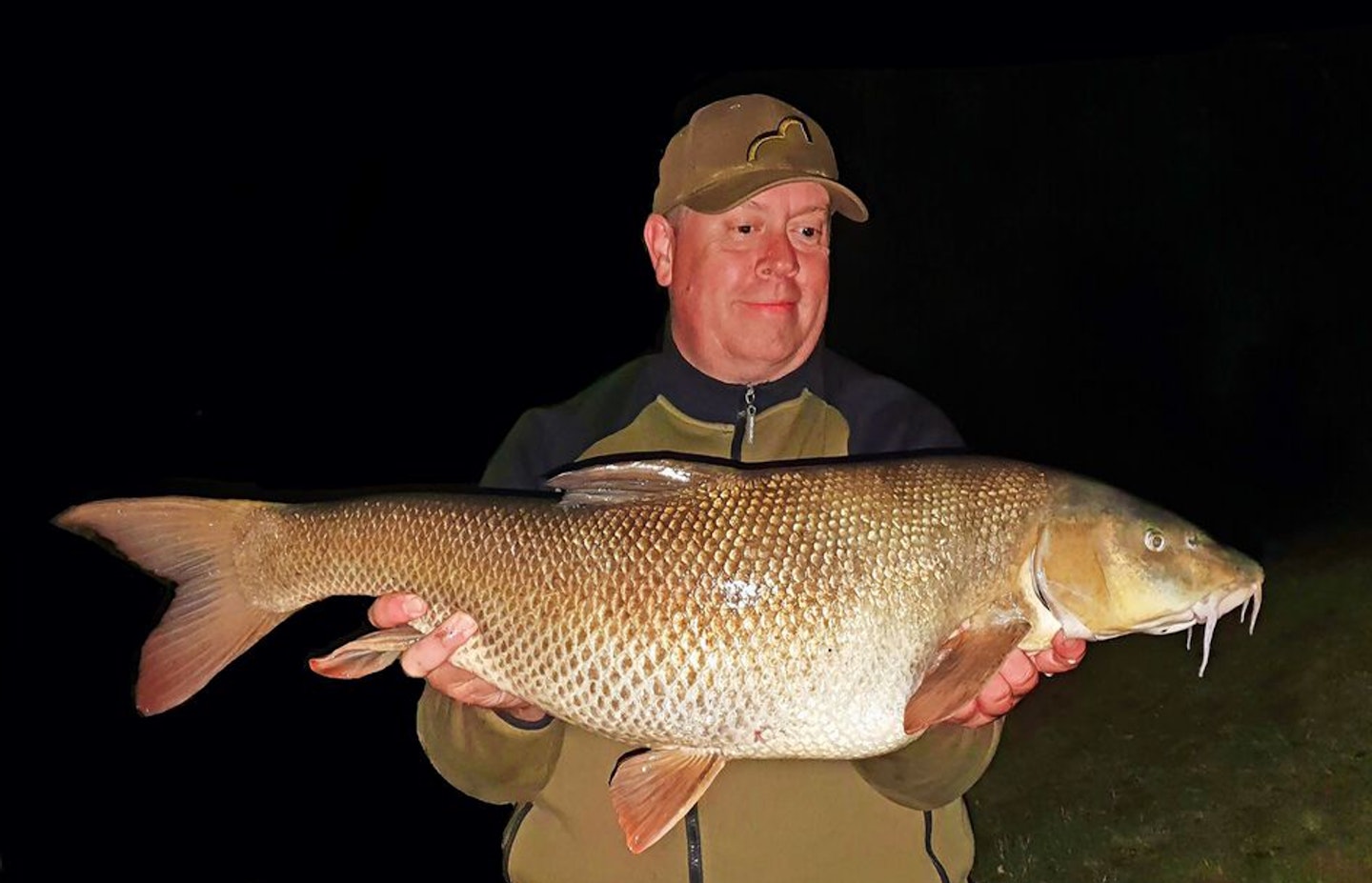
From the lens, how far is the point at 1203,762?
5.66m

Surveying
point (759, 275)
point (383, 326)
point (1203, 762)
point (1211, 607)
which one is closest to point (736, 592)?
point (759, 275)

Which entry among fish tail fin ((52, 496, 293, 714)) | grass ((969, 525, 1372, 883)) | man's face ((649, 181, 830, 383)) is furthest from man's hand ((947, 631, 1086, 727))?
grass ((969, 525, 1372, 883))

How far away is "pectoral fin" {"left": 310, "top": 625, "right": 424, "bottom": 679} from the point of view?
5.53ft

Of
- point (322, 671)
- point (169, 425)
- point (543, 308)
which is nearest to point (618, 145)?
point (543, 308)

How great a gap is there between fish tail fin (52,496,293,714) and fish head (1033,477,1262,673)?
3.72ft

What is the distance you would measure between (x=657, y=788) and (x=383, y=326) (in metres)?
7.18

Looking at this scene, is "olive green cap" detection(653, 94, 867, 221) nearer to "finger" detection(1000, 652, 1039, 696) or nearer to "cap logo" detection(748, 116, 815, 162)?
"cap logo" detection(748, 116, 815, 162)

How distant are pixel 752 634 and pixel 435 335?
7080mm

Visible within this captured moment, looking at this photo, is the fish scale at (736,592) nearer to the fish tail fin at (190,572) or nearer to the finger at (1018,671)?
the finger at (1018,671)

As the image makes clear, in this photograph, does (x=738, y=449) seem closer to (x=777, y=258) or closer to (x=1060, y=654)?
(x=777, y=258)

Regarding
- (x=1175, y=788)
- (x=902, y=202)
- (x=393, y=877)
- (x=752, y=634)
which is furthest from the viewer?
(x=902, y=202)

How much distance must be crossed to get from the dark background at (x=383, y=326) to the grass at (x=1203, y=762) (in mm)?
1066

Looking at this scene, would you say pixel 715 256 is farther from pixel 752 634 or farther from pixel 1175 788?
pixel 1175 788

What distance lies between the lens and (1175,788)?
5.56 metres
